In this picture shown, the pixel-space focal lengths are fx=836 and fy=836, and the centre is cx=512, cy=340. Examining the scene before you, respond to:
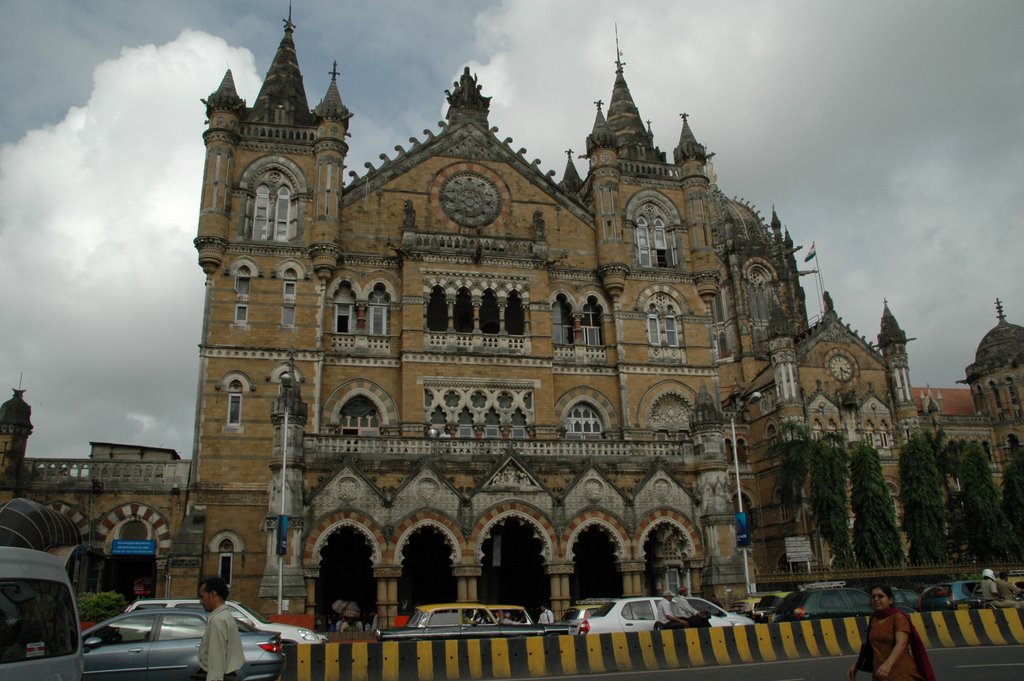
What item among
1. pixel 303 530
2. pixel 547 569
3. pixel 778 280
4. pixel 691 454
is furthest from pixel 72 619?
pixel 778 280

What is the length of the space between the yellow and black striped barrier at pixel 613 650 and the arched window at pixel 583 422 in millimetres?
18011

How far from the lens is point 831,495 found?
40844mm

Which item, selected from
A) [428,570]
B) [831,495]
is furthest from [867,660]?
[831,495]

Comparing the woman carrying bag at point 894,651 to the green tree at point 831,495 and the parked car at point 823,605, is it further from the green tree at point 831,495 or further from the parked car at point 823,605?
the green tree at point 831,495

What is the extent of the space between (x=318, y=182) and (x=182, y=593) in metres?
17.4

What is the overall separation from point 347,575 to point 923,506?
28739mm

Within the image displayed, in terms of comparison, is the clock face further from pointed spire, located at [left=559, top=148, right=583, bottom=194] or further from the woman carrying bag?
the woman carrying bag

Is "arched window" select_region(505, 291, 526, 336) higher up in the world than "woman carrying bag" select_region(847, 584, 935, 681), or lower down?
higher up

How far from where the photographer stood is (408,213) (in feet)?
120

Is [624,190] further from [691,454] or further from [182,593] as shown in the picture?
[182,593]

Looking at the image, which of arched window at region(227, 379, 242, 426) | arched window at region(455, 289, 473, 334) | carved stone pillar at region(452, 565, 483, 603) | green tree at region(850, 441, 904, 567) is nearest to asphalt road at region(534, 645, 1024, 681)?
carved stone pillar at region(452, 565, 483, 603)

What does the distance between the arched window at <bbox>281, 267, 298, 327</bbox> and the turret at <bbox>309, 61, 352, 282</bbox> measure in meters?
1.05

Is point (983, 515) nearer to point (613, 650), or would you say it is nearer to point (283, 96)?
point (613, 650)

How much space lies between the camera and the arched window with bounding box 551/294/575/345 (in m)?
38.2
